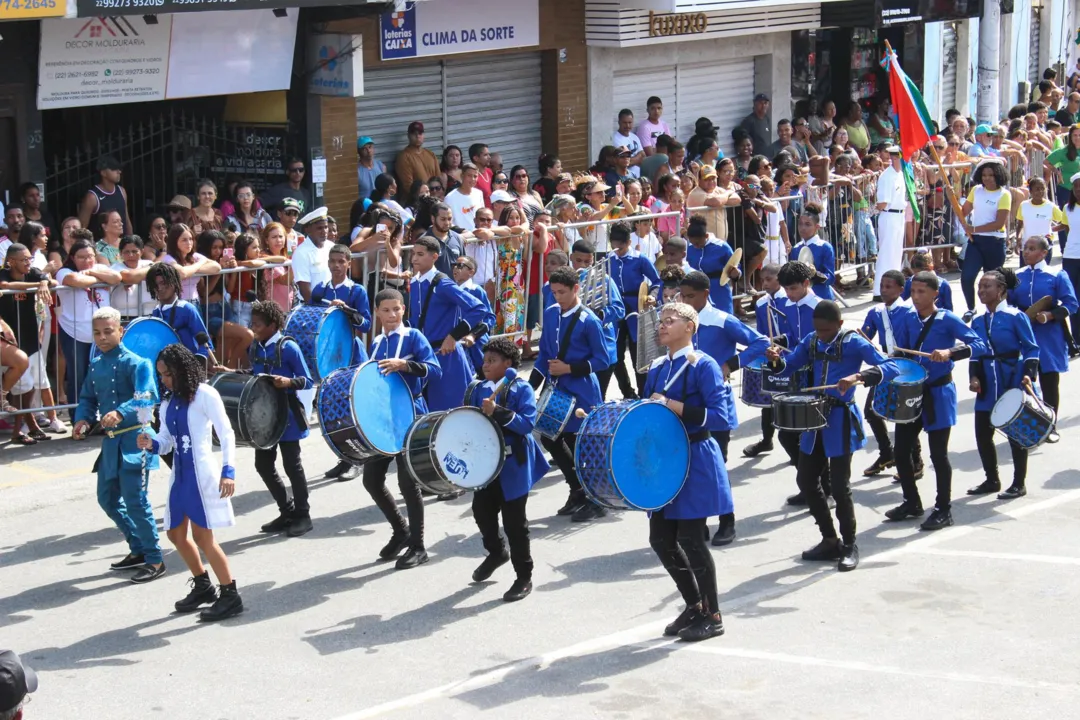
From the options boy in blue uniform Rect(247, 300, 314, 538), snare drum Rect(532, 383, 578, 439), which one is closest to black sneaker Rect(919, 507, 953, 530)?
snare drum Rect(532, 383, 578, 439)

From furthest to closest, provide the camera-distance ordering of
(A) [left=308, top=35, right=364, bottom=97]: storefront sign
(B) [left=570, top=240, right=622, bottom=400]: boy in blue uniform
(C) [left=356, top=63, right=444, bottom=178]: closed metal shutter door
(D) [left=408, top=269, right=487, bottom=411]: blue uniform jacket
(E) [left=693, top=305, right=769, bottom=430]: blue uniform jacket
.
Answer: (C) [left=356, top=63, right=444, bottom=178]: closed metal shutter door
(A) [left=308, top=35, right=364, bottom=97]: storefront sign
(B) [left=570, top=240, right=622, bottom=400]: boy in blue uniform
(D) [left=408, top=269, right=487, bottom=411]: blue uniform jacket
(E) [left=693, top=305, right=769, bottom=430]: blue uniform jacket

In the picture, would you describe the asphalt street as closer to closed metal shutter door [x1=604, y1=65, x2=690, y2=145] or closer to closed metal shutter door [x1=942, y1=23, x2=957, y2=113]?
closed metal shutter door [x1=604, y1=65, x2=690, y2=145]

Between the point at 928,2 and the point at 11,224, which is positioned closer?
the point at 11,224

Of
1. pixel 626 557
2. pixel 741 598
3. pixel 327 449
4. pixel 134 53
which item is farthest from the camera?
pixel 134 53

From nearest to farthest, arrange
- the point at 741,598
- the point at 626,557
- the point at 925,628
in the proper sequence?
the point at 925,628, the point at 741,598, the point at 626,557

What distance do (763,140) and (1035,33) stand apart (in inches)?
508

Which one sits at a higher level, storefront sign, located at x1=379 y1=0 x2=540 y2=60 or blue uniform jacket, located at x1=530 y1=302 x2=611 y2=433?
storefront sign, located at x1=379 y1=0 x2=540 y2=60

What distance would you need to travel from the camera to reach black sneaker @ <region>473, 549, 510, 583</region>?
31.2ft

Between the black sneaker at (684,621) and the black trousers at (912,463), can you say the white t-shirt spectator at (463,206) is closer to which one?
the black trousers at (912,463)

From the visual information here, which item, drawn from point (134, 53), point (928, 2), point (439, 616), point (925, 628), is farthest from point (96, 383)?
point (928, 2)

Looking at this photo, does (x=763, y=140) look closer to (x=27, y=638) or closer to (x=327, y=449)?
(x=327, y=449)

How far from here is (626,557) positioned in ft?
32.8

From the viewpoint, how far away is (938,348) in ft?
34.9

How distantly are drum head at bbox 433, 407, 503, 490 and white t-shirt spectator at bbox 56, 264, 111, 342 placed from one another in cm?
458
